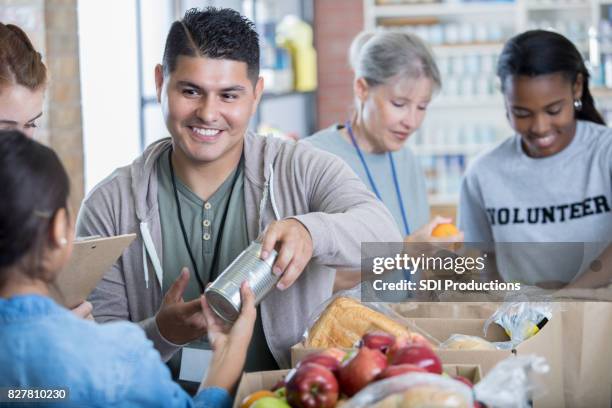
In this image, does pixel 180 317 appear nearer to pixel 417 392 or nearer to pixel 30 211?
pixel 30 211

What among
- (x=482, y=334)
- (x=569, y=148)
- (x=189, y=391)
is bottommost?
(x=189, y=391)

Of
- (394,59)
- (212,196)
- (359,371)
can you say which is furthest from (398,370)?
(394,59)

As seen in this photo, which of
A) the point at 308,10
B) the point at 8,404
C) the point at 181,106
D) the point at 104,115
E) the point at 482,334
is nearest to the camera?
the point at 8,404

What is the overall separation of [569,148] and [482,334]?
46.1 inches

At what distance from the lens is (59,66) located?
2955 millimetres

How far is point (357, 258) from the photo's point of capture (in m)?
1.95

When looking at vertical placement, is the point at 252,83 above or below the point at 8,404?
above

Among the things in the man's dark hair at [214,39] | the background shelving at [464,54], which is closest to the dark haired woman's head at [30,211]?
the man's dark hair at [214,39]

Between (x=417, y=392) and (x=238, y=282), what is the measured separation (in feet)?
A: 1.49

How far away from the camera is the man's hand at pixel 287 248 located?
1.66 meters

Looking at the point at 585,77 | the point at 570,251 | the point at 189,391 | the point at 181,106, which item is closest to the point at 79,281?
the point at 189,391

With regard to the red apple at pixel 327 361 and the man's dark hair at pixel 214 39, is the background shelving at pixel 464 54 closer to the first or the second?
the man's dark hair at pixel 214 39

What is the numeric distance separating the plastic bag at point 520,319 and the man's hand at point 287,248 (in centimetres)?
43

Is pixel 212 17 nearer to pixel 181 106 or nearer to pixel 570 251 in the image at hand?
pixel 181 106
